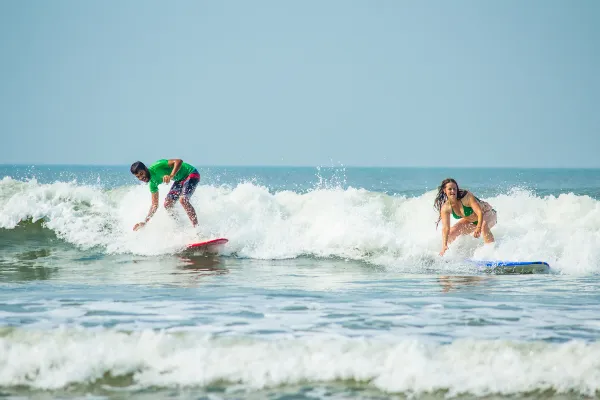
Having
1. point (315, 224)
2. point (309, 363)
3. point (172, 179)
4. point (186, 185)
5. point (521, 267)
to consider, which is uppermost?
point (172, 179)

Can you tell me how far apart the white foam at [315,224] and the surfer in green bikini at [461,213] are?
21 centimetres

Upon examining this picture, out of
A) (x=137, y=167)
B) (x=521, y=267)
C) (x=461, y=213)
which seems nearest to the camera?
(x=521, y=267)

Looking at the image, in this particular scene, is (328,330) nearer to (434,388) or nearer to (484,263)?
(434,388)

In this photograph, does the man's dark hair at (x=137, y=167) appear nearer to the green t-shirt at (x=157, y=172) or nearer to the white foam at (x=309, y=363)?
the green t-shirt at (x=157, y=172)

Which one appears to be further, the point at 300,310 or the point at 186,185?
the point at 186,185

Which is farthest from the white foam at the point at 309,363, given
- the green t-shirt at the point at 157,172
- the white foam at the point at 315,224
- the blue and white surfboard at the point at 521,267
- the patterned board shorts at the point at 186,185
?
the patterned board shorts at the point at 186,185

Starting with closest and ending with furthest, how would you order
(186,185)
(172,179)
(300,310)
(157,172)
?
1. (300,310)
2. (157,172)
3. (172,179)
4. (186,185)

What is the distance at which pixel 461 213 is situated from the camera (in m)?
11.8

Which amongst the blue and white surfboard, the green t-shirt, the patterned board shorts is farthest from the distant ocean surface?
the green t-shirt

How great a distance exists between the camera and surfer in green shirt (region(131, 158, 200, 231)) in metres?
12.5

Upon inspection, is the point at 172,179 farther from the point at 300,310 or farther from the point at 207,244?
the point at 300,310

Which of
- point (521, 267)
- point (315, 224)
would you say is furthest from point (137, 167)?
point (521, 267)

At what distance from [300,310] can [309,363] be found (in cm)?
186

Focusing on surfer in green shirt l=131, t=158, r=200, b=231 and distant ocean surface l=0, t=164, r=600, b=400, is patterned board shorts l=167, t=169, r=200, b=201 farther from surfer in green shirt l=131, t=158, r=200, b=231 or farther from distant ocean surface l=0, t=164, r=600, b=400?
distant ocean surface l=0, t=164, r=600, b=400
